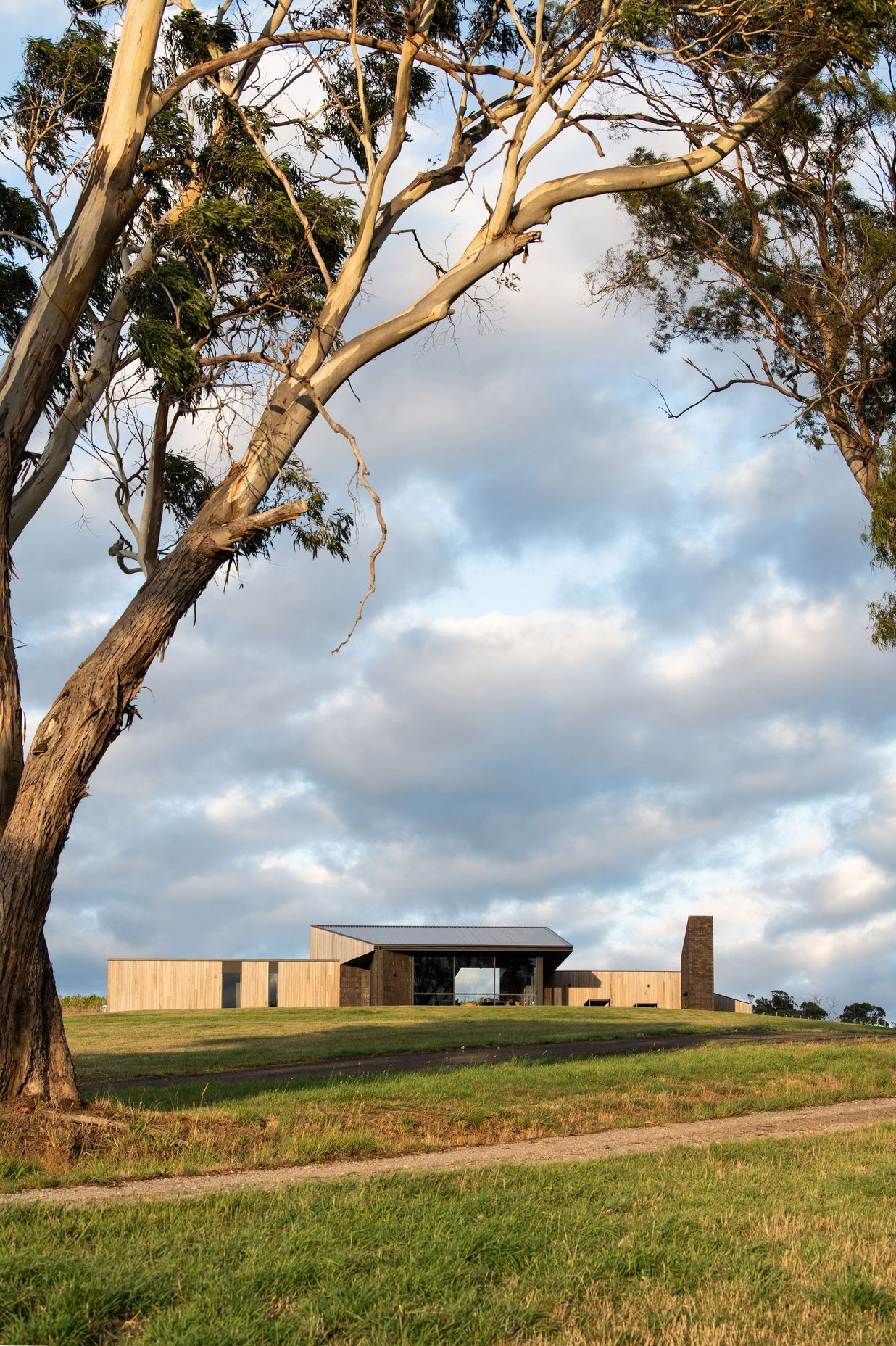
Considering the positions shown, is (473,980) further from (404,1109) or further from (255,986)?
(404,1109)

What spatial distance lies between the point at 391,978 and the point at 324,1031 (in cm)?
1456

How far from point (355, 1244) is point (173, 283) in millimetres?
11367

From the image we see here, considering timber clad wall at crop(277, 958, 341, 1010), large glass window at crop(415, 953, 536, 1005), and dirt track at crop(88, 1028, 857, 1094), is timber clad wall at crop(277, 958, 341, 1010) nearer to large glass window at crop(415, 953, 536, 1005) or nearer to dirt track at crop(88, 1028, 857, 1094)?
large glass window at crop(415, 953, 536, 1005)

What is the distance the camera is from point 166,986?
36.6 meters

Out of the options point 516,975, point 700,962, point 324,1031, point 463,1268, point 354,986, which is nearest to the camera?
point 463,1268

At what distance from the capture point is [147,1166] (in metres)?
8.02

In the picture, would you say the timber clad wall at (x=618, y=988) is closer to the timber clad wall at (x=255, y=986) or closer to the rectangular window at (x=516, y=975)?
the rectangular window at (x=516, y=975)

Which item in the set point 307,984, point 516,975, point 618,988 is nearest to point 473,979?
point 516,975

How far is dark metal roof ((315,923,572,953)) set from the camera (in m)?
36.2

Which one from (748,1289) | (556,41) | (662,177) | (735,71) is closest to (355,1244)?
(748,1289)

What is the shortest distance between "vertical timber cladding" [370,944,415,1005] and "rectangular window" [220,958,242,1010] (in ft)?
A: 12.9

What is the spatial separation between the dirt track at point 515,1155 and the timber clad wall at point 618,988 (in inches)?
1023

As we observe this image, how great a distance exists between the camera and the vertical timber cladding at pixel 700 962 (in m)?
34.8

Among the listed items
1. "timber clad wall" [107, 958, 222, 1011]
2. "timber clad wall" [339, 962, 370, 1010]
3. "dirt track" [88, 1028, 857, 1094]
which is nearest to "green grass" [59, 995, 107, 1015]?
"timber clad wall" [107, 958, 222, 1011]
